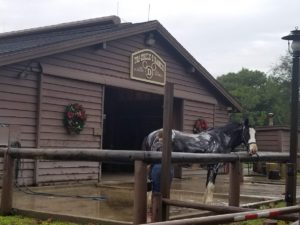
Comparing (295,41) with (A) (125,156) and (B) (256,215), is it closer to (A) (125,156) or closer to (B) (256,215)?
(A) (125,156)

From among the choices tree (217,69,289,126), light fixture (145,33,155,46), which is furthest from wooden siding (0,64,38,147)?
tree (217,69,289,126)

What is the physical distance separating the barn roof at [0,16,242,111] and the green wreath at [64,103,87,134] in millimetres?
1489

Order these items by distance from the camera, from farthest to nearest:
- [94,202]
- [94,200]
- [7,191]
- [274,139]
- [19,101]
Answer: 1. [274,139]
2. [19,101]
3. [94,200]
4. [94,202]
5. [7,191]

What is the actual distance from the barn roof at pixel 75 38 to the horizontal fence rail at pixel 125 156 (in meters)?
3.78

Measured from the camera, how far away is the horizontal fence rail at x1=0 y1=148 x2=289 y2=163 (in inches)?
241

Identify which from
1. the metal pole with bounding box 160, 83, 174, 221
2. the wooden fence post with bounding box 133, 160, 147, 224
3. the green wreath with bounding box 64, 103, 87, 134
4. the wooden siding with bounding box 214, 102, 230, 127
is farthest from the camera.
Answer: the wooden siding with bounding box 214, 102, 230, 127

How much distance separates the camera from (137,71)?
49.0 feet

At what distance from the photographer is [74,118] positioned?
1278 centimetres

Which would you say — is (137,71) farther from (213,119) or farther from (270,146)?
(270,146)

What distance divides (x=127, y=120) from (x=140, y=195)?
1492cm

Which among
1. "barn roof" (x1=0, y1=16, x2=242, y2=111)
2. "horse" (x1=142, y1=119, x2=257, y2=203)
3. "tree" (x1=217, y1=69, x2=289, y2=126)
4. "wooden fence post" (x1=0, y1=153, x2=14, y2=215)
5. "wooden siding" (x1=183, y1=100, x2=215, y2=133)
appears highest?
"tree" (x1=217, y1=69, x2=289, y2=126)

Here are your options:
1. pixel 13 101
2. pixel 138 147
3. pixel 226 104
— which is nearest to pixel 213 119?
pixel 226 104

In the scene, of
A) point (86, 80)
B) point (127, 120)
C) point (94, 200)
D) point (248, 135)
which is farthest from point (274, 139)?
point (94, 200)

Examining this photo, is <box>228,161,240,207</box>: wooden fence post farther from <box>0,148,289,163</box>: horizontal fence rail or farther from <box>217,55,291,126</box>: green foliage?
<box>217,55,291,126</box>: green foliage
